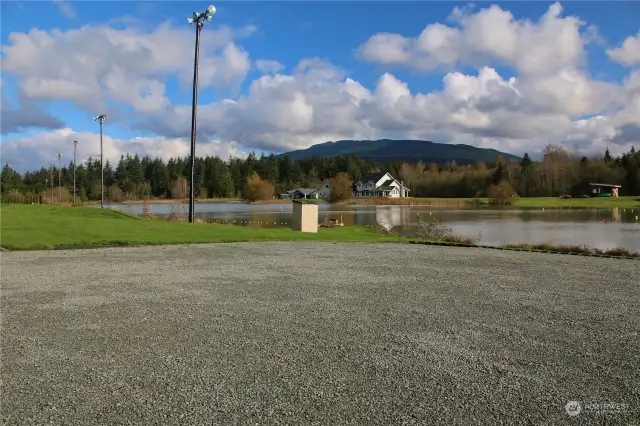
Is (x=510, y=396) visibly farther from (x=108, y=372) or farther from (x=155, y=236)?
(x=155, y=236)

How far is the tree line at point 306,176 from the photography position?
10169cm

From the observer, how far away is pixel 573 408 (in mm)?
3395

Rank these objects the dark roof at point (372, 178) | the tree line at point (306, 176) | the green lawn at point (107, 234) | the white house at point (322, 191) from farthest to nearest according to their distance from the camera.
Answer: the white house at point (322, 191) < the dark roof at point (372, 178) < the tree line at point (306, 176) < the green lawn at point (107, 234)

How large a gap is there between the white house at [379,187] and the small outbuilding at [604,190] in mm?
38345

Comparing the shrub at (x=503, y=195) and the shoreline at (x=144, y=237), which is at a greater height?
the shrub at (x=503, y=195)

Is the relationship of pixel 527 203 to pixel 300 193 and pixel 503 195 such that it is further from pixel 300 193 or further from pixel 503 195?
pixel 300 193

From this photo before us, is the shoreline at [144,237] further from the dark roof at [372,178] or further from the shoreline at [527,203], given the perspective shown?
the dark roof at [372,178]

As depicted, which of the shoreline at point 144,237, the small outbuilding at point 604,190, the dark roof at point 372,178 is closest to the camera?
the shoreline at point 144,237

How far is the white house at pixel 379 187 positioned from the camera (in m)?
111

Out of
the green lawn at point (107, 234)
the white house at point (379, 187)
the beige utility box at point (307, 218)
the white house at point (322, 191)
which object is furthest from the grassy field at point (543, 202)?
the green lawn at point (107, 234)

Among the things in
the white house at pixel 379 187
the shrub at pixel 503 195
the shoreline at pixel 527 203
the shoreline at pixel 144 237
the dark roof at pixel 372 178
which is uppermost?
the dark roof at pixel 372 178

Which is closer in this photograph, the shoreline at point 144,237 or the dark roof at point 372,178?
the shoreline at point 144,237

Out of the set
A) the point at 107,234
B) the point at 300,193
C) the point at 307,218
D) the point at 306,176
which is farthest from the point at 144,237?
the point at 306,176

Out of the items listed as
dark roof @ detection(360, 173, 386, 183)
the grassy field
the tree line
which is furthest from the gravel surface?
dark roof @ detection(360, 173, 386, 183)
